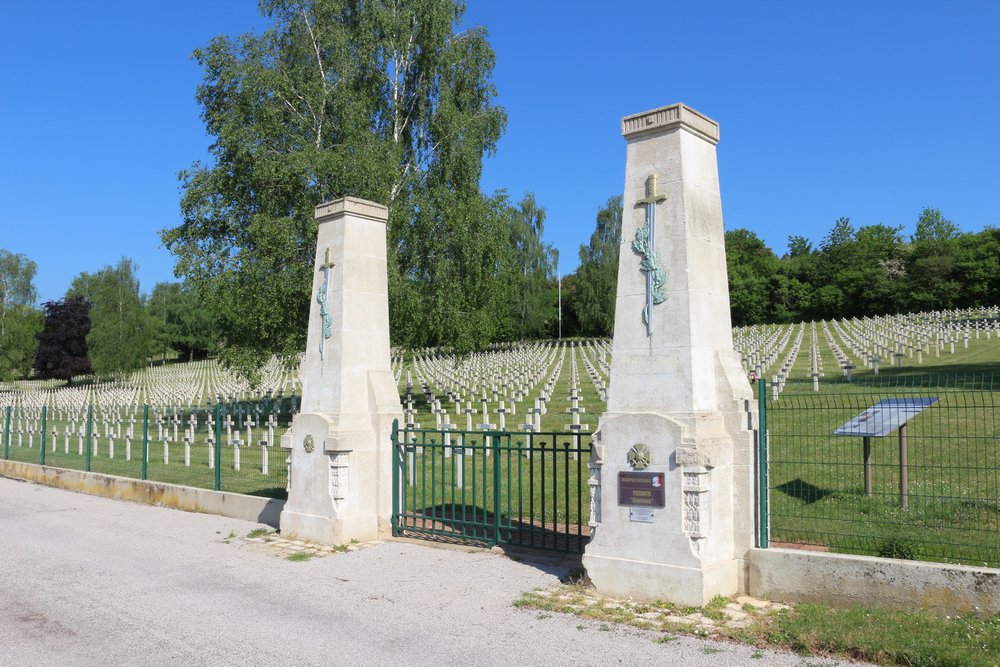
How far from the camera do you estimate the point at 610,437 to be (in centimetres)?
734

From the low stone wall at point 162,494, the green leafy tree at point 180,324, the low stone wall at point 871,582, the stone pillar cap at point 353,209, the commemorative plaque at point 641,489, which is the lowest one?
the low stone wall at point 162,494

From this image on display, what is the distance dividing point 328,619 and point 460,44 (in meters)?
23.5

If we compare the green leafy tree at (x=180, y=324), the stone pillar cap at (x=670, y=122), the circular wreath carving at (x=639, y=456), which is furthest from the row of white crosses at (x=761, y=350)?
the green leafy tree at (x=180, y=324)

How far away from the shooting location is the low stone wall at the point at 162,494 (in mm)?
12180

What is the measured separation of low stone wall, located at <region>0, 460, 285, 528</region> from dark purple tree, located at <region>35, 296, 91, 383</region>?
63.1 meters

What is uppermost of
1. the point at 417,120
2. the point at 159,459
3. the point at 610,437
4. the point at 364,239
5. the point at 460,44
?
the point at 460,44

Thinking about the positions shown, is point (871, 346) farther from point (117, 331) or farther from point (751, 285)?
point (117, 331)

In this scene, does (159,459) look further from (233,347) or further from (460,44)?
(460,44)

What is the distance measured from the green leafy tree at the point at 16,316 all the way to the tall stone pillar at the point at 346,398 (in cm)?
6381

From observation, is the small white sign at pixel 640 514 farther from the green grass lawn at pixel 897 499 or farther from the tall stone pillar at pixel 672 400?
the green grass lawn at pixel 897 499

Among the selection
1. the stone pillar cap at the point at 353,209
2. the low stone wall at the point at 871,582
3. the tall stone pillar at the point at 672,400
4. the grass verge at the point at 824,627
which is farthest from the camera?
the stone pillar cap at the point at 353,209

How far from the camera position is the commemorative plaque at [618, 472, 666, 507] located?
6953mm

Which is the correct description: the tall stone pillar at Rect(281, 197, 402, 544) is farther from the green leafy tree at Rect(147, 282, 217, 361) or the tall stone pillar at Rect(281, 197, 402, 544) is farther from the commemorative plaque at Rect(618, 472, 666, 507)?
the green leafy tree at Rect(147, 282, 217, 361)

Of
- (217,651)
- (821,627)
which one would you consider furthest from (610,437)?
(217,651)
